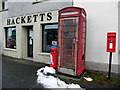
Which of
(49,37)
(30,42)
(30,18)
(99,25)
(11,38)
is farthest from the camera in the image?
(11,38)

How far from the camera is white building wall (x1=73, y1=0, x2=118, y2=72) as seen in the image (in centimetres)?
437

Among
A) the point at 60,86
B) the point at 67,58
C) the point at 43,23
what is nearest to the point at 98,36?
the point at 67,58

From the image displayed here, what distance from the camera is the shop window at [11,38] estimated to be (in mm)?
8336

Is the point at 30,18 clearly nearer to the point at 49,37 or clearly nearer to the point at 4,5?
the point at 49,37

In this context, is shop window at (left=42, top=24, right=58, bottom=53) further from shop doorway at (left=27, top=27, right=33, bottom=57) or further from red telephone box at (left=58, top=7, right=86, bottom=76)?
red telephone box at (left=58, top=7, right=86, bottom=76)

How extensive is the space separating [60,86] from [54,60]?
63.7 inches

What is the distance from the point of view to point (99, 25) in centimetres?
461

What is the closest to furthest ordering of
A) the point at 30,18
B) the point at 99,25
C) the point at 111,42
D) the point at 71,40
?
the point at 111,42, the point at 71,40, the point at 99,25, the point at 30,18

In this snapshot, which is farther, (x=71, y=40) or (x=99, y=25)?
(x=99, y=25)

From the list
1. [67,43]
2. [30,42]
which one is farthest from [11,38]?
[67,43]

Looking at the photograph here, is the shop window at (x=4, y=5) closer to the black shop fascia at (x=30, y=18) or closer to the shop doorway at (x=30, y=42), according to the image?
the black shop fascia at (x=30, y=18)

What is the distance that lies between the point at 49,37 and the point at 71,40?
2.84 metres

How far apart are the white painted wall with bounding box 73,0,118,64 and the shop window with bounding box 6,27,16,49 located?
234 inches

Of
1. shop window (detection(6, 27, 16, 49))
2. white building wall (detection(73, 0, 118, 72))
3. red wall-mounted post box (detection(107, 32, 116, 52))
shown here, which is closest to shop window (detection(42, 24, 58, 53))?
white building wall (detection(73, 0, 118, 72))
